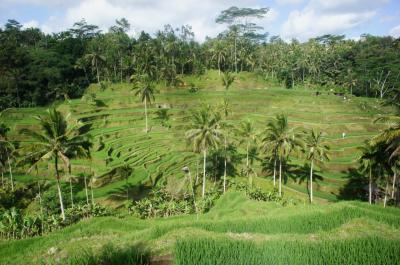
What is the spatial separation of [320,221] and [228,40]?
3176 inches

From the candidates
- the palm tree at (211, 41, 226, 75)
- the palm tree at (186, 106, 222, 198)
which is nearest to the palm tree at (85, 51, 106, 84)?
the palm tree at (211, 41, 226, 75)

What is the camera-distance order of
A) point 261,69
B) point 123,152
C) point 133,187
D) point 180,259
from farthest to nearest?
point 261,69, point 123,152, point 133,187, point 180,259

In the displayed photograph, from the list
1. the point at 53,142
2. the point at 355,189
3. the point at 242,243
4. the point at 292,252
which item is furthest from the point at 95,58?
the point at 292,252

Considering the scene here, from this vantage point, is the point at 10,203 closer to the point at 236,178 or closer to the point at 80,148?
the point at 80,148

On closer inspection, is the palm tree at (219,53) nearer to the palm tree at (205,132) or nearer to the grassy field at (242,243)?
the palm tree at (205,132)

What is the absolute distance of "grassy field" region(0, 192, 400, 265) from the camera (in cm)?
1116

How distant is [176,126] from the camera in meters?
55.6

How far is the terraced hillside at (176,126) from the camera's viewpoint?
1672 inches

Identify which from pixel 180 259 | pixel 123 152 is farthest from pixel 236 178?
pixel 180 259

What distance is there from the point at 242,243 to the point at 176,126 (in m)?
44.4

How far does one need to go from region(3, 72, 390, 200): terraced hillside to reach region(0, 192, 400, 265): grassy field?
18.9m

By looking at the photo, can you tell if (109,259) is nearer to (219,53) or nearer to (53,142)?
(53,142)

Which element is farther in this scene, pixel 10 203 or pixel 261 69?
pixel 261 69

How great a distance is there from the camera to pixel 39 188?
1432 inches
